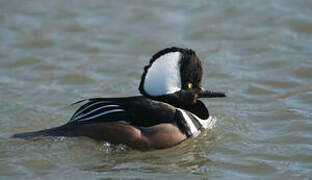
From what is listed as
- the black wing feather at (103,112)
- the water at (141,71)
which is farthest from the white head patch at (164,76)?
the water at (141,71)

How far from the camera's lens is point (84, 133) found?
296 inches

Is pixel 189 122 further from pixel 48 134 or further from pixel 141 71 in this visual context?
pixel 141 71

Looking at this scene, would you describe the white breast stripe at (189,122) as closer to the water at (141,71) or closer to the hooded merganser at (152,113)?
the hooded merganser at (152,113)

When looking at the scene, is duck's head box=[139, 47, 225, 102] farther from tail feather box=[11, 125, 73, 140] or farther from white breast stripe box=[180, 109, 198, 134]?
tail feather box=[11, 125, 73, 140]

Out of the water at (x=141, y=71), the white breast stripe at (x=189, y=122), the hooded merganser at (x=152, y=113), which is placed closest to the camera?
the water at (x=141, y=71)

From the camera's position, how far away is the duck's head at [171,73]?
25.2ft

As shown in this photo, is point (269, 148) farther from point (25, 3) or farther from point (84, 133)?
point (25, 3)

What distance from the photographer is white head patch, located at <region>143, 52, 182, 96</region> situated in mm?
7664

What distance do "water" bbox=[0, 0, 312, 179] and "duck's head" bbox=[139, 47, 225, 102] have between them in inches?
29.4

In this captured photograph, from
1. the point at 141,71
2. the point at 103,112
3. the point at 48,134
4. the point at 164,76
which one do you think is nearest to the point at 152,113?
the point at 164,76

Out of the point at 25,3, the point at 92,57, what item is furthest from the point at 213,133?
the point at 25,3

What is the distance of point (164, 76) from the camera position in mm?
7719

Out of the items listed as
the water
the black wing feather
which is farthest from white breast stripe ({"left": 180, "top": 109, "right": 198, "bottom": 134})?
the black wing feather

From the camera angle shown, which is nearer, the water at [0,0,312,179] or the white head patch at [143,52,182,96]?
the water at [0,0,312,179]
